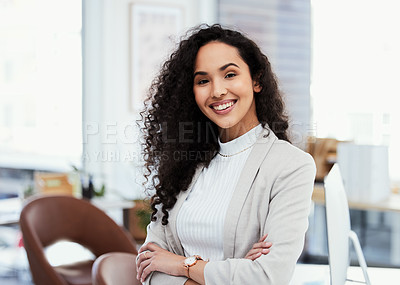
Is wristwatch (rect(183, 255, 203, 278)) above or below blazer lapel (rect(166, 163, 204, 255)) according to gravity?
below

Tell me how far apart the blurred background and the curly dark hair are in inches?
95.1

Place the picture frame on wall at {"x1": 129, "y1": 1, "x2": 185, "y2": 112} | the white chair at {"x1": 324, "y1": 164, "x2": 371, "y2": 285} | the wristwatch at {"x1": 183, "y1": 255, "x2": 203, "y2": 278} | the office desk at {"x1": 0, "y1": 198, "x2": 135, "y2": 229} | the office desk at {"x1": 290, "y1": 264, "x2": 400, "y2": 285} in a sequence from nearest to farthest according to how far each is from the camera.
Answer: the white chair at {"x1": 324, "y1": 164, "x2": 371, "y2": 285}, the wristwatch at {"x1": 183, "y1": 255, "x2": 203, "y2": 278}, the office desk at {"x1": 290, "y1": 264, "x2": 400, "y2": 285}, the office desk at {"x1": 0, "y1": 198, "x2": 135, "y2": 229}, the picture frame on wall at {"x1": 129, "y1": 1, "x2": 185, "y2": 112}

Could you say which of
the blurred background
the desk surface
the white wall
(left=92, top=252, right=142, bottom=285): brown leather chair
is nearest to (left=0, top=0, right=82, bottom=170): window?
the blurred background

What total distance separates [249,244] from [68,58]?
11.3 ft

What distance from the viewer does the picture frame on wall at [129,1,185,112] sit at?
4.43 m

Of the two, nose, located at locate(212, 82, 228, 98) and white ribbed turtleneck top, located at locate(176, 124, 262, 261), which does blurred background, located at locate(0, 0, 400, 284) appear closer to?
white ribbed turtleneck top, located at locate(176, 124, 262, 261)

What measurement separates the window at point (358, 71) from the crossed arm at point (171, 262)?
3.08 metres

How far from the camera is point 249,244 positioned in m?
1.50

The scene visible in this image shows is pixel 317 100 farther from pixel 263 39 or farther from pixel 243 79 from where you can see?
pixel 243 79

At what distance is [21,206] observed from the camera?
379 centimetres

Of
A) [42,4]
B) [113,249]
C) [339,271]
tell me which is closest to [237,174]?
[339,271]

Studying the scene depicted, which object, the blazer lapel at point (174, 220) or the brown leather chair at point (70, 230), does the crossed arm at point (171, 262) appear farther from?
the brown leather chair at point (70, 230)

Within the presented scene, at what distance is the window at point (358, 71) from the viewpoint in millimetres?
4293

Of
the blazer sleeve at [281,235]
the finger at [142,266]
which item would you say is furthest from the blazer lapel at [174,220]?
the blazer sleeve at [281,235]
